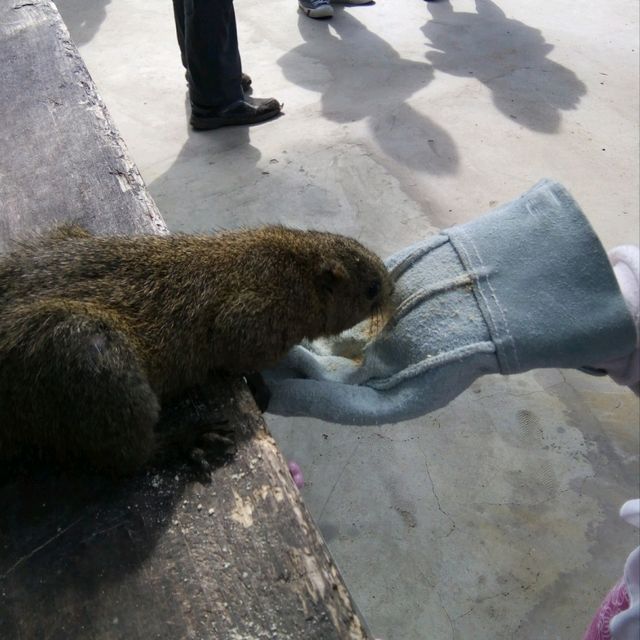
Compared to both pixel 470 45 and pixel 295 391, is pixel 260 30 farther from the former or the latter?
pixel 295 391

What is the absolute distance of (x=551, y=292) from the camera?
2061 mm

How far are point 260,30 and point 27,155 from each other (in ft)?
17.1

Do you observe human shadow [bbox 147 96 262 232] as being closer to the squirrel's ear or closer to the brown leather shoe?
the brown leather shoe

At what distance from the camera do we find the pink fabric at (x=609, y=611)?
198 centimetres

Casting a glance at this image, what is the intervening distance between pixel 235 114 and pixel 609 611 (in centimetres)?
487

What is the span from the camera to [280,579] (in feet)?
5.27

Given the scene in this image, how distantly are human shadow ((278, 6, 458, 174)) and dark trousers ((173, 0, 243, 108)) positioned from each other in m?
0.90

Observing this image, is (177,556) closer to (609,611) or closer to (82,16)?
(609,611)

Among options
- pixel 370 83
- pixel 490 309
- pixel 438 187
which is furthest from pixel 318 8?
pixel 490 309

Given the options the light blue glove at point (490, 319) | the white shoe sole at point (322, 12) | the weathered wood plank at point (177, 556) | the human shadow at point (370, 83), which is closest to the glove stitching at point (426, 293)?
the light blue glove at point (490, 319)

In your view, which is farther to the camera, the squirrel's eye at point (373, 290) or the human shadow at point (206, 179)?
the human shadow at point (206, 179)

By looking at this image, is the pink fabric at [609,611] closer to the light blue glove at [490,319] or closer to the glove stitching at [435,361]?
the light blue glove at [490,319]

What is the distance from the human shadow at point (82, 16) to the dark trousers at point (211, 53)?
82.1 inches

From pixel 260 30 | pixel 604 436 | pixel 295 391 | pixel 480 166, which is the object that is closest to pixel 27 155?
pixel 295 391
